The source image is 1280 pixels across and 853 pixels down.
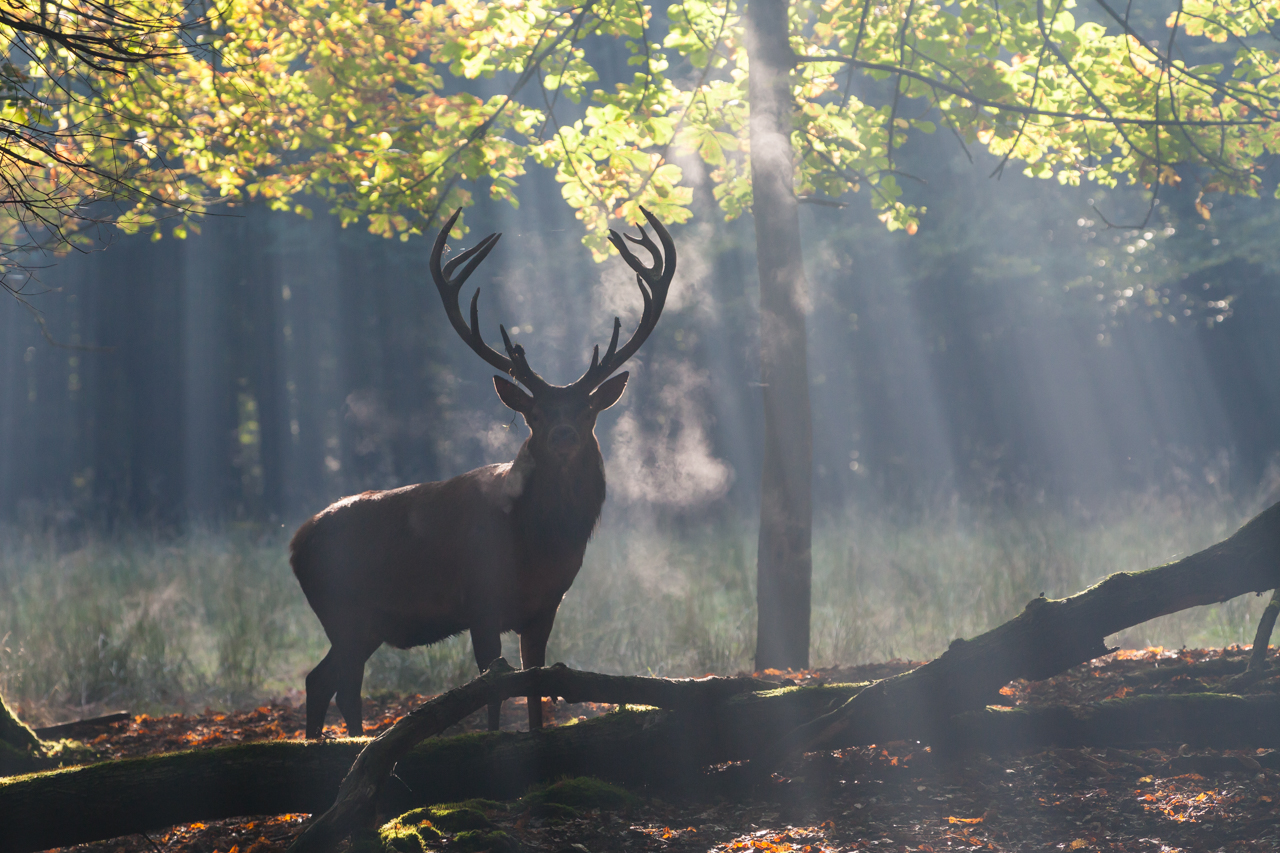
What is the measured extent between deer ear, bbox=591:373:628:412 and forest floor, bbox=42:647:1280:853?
215cm

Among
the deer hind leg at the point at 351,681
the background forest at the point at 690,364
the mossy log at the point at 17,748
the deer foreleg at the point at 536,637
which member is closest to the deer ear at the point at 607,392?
the deer foreleg at the point at 536,637

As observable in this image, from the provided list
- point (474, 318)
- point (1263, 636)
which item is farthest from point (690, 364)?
point (1263, 636)

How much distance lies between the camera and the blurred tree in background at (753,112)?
702 cm

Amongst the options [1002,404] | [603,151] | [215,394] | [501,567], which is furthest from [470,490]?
[1002,404]

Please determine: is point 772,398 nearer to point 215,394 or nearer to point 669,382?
point 669,382

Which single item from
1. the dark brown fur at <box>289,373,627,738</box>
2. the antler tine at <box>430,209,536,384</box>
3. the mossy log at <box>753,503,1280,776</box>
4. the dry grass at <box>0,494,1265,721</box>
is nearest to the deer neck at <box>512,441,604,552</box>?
the dark brown fur at <box>289,373,627,738</box>

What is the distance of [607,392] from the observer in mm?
5238

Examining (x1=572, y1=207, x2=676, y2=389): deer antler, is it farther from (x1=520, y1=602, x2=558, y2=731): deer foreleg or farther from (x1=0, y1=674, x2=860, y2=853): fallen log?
(x1=0, y1=674, x2=860, y2=853): fallen log

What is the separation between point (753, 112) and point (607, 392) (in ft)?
9.99

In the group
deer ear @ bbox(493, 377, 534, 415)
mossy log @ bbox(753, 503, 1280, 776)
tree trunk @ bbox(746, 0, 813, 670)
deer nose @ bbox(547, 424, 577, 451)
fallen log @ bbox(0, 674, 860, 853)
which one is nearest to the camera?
fallen log @ bbox(0, 674, 860, 853)

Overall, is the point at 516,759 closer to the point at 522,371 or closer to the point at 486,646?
the point at 486,646

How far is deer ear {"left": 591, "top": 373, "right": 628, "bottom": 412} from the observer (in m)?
5.17

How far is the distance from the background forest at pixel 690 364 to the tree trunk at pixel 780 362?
6.97m

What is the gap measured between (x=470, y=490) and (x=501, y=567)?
0.55 meters
